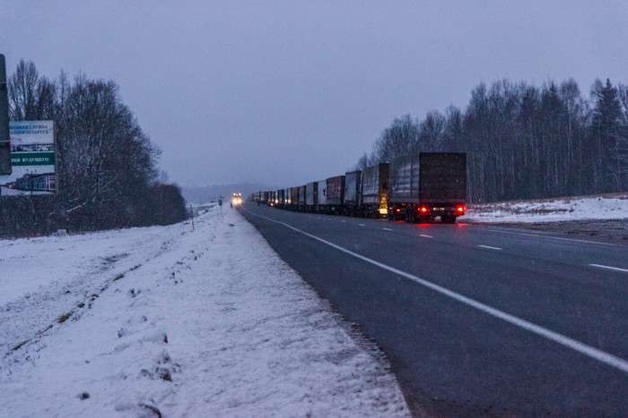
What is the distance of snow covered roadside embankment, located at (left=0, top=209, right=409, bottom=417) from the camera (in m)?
5.39

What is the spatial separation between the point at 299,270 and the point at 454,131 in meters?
108

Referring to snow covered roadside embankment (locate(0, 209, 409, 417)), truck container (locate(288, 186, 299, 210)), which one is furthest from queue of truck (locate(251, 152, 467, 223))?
truck container (locate(288, 186, 299, 210))

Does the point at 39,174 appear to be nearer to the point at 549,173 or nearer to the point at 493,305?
the point at 493,305

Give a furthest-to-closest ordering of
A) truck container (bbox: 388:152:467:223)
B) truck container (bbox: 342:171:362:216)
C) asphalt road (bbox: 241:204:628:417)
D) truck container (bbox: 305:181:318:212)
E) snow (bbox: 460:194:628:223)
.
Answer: truck container (bbox: 305:181:318:212), truck container (bbox: 342:171:362:216), snow (bbox: 460:194:628:223), truck container (bbox: 388:152:467:223), asphalt road (bbox: 241:204:628:417)

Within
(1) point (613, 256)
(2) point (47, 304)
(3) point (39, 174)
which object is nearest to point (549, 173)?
(3) point (39, 174)

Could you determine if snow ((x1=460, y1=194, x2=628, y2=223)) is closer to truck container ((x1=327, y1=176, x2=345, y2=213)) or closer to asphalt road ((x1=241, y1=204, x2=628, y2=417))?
truck container ((x1=327, y1=176, x2=345, y2=213))

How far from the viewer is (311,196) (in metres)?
86.7

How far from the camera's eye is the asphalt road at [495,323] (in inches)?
221

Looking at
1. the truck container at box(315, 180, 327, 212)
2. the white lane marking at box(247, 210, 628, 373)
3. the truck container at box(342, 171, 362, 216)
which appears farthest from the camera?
the truck container at box(315, 180, 327, 212)

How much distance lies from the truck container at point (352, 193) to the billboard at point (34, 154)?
28.5m

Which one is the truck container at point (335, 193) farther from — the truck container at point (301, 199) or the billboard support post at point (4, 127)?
the billboard support post at point (4, 127)

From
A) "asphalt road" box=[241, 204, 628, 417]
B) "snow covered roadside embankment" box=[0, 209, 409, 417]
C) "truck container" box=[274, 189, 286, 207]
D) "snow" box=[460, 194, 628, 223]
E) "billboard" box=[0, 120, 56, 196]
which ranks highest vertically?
"billboard" box=[0, 120, 56, 196]

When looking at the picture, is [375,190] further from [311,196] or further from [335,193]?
[311,196]

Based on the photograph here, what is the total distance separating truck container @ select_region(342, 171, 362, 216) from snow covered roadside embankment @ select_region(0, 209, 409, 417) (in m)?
47.5
